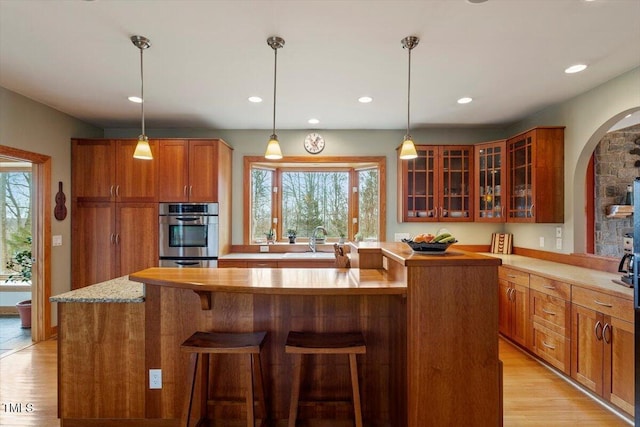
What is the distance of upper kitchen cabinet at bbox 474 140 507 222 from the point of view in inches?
154

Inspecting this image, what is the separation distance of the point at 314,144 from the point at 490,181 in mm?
2371

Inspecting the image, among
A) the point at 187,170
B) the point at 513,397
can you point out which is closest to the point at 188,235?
the point at 187,170

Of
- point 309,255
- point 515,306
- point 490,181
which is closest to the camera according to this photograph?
point 515,306

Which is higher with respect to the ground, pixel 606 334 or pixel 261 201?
pixel 261 201

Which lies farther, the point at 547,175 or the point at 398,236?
the point at 398,236

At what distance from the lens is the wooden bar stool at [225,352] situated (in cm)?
172

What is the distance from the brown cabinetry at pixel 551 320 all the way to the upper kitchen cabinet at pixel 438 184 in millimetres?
1387

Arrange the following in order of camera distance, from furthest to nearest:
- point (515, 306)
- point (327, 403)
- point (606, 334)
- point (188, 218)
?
point (188, 218)
point (515, 306)
point (606, 334)
point (327, 403)

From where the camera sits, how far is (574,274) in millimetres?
2789

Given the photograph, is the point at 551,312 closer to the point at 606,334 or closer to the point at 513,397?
the point at 606,334

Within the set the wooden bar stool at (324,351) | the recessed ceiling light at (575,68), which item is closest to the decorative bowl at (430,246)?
the wooden bar stool at (324,351)

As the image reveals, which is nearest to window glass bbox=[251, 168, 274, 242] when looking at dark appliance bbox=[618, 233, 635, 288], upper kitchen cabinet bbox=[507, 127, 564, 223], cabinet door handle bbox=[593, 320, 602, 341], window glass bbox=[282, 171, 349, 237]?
window glass bbox=[282, 171, 349, 237]

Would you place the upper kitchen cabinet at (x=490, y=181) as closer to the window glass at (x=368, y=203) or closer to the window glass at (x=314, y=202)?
the window glass at (x=368, y=203)

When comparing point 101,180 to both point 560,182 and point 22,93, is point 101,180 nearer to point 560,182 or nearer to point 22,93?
point 22,93
